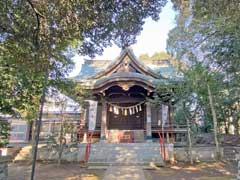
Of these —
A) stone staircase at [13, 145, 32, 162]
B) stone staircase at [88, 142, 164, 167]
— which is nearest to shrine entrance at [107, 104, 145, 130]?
stone staircase at [88, 142, 164, 167]

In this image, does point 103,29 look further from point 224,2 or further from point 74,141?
point 74,141

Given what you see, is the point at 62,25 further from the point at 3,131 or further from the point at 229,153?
the point at 229,153

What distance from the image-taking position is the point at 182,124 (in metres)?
13.9

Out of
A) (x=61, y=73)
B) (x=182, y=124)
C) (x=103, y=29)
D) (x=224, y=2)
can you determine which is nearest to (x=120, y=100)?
(x=182, y=124)

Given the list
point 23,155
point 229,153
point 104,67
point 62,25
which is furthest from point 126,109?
point 62,25

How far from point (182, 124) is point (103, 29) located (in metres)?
9.72

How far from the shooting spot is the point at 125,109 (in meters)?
14.0

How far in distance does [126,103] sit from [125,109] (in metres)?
0.80

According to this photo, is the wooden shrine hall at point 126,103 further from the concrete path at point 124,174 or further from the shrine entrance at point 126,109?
the concrete path at point 124,174

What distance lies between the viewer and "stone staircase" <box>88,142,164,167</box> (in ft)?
31.2

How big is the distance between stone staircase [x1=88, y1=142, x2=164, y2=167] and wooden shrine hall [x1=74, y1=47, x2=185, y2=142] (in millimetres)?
1876

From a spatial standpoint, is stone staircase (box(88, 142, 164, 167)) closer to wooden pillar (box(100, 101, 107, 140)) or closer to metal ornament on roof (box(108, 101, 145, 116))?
wooden pillar (box(100, 101, 107, 140))

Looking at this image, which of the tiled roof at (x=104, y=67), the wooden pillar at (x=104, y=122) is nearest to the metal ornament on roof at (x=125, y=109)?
the wooden pillar at (x=104, y=122)

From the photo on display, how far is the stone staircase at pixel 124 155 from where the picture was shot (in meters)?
9.51
